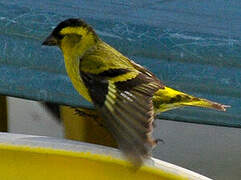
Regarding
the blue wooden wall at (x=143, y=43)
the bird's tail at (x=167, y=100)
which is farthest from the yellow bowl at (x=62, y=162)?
the blue wooden wall at (x=143, y=43)

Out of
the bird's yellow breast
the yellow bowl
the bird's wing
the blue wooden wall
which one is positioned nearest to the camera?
the bird's wing

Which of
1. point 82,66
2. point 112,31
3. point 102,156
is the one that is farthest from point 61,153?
point 112,31

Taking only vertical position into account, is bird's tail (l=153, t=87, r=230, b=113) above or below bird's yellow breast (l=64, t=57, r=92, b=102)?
below

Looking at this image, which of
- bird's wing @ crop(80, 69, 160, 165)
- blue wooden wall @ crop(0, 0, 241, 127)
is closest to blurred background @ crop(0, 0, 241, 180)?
blue wooden wall @ crop(0, 0, 241, 127)

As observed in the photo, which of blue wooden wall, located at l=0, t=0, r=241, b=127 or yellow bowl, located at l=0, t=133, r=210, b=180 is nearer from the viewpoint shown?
yellow bowl, located at l=0, t=133, r=210, b=180

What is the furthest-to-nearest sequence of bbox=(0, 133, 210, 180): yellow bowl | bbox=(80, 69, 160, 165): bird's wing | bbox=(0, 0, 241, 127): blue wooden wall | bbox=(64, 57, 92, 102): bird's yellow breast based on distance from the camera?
bbox=(0, 0, 241, 127): blue wooden wall
bbox=(64, 57, 92, 102): bird's yellow breast
bbox=(0, 133, 210, 180): yellow bowl
bbox=(80, 69, 160, 165): bird's wing

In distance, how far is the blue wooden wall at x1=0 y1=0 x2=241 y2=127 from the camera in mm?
2484

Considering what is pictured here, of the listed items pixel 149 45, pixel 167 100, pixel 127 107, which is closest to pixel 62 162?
pixel 127 107

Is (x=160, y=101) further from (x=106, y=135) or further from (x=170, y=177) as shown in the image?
(x=106, y=135)

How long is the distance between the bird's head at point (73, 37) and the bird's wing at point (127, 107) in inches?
5.1

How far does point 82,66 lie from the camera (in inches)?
79.3

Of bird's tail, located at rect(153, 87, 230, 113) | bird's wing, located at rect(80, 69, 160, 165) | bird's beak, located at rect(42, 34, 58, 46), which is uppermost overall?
bird's beak, located at rect(42, 34, 58, 46)

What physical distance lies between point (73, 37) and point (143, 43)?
445mm

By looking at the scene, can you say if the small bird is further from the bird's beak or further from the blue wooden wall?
the blue wooden wall
